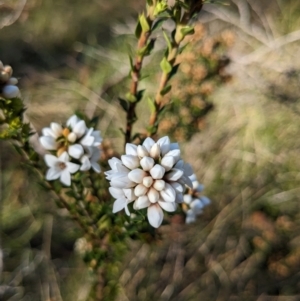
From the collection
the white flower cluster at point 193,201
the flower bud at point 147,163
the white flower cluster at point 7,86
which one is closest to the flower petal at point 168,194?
the flower bud at point 147,163

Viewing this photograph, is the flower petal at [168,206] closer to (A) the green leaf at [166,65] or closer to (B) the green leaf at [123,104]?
(A) the green leaf at [166,65]

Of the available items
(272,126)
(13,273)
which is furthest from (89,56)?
(13,273)

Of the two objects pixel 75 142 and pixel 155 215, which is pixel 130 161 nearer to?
pixel 155 215

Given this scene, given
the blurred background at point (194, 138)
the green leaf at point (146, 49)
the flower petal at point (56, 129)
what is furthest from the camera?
the blurred background at point (194, 138)

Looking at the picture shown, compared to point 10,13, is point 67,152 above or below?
above

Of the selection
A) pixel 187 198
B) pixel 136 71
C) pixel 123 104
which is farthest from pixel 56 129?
pixel 187 198

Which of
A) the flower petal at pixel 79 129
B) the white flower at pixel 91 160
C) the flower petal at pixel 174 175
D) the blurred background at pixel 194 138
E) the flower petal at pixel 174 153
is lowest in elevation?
the blurred background at pixel 194 138

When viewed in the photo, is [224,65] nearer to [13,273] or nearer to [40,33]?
[40,33]
